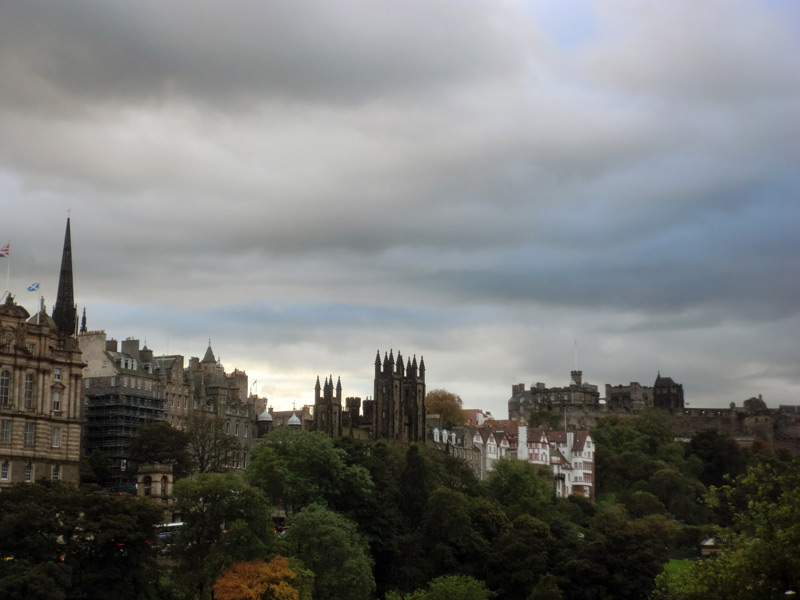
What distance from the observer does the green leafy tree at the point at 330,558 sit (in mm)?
78375

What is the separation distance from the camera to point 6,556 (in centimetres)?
6216

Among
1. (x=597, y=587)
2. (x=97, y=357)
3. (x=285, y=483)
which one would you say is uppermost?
(x=97, y=357)

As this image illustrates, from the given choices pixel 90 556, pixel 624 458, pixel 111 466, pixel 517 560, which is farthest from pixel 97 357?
pixel 624 458

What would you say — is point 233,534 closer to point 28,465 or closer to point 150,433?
point 28,465

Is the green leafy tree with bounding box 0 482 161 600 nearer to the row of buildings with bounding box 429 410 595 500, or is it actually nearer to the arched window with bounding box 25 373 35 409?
the arched window with bounding box 25 373 35 409

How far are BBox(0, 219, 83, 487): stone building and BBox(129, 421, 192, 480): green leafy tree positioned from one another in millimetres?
19852

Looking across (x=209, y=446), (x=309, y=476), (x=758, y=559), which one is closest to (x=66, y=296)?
(x=209, y=446)

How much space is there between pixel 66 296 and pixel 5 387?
3662 cm

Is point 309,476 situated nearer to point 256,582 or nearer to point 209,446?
point 256,582

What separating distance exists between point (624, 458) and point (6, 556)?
403ft

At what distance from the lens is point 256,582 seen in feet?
227

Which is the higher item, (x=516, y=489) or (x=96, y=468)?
(x=96, y=468)

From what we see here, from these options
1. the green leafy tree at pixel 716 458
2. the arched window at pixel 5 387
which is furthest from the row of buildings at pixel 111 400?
the green leafy tree at pixel 716 458

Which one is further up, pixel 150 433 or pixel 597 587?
pixel 150 433
